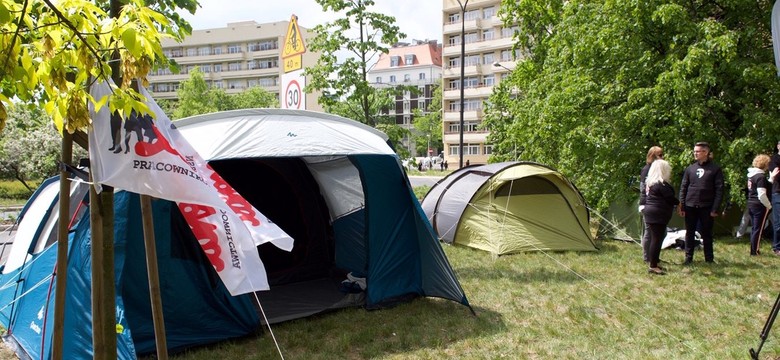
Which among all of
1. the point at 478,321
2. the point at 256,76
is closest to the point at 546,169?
the point at 478,321

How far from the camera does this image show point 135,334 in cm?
464

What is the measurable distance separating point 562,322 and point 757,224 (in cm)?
494

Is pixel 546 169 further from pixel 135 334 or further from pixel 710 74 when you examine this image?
pixel 135 334

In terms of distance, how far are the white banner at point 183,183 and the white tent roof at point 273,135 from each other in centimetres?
165

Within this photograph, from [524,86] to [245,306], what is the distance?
441 inches

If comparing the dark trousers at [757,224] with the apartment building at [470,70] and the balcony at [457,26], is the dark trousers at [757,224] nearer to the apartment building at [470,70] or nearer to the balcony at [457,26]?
the apartment building at [470,70]

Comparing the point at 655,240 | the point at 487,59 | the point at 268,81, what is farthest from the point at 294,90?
the point at 268,81

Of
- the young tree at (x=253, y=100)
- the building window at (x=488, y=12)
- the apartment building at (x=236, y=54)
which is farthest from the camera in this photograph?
the apartment building at (x=236, y=54)

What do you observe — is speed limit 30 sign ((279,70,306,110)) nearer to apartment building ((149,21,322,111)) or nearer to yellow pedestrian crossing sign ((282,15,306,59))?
yellow pedestrian crossing sign ((282,15,306,59))

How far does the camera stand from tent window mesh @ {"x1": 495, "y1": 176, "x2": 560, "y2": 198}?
366 inches

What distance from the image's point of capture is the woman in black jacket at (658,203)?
7.28 meters

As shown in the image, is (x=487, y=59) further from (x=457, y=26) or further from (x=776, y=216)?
(x=776, y=216)

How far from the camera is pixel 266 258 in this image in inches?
286

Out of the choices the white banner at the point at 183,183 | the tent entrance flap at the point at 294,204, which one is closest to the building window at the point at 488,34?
the tent entrance flap at the point at 294,204
